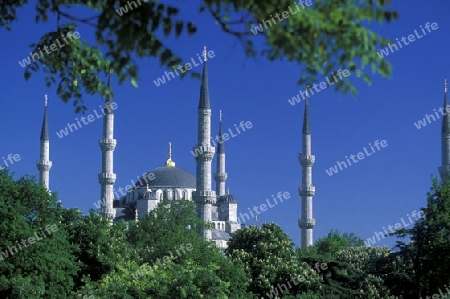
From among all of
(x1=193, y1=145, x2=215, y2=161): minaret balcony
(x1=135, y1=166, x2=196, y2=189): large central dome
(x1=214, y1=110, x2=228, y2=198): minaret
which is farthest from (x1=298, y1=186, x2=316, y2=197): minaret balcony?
(x1=135, y1=166, x2=196, y2=189): large central dome

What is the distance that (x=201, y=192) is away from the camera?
6906cm

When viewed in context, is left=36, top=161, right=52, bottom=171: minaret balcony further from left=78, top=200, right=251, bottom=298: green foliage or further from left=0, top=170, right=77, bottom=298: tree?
left=0, top=170, right=77, bottom=298: tree

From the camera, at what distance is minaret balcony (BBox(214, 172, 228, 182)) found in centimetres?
9125

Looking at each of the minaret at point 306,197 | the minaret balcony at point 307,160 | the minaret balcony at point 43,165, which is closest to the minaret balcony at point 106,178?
the minaret balcony at point 43,165

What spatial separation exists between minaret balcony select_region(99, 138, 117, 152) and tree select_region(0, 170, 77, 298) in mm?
32942

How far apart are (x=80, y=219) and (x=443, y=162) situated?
135 feet

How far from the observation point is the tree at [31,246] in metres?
33.9

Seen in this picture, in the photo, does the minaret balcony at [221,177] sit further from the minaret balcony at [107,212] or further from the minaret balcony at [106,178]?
the minaret balcony at [106,178]

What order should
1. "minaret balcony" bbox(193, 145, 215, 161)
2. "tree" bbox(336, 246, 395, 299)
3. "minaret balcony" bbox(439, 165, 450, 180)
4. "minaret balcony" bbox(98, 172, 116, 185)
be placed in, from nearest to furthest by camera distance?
"tree" bbox(336, 246, 395, 299) → "minaret balcony" bbox(193, 145, 215, 161) → "minaret balcony" bbox(98, 172, 116, 185) → "minaret balcony" bbox(439, 165, 450, 180)

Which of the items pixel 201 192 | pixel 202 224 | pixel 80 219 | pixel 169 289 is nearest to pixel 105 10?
pixel 169 289

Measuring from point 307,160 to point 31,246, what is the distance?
46614mm

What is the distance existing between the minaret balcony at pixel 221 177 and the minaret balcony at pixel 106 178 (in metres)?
20.3

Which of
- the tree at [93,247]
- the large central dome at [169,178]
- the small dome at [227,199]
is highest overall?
the large central dome at [169,178]

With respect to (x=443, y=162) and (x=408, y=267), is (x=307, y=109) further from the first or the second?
(x=408, y=267)
